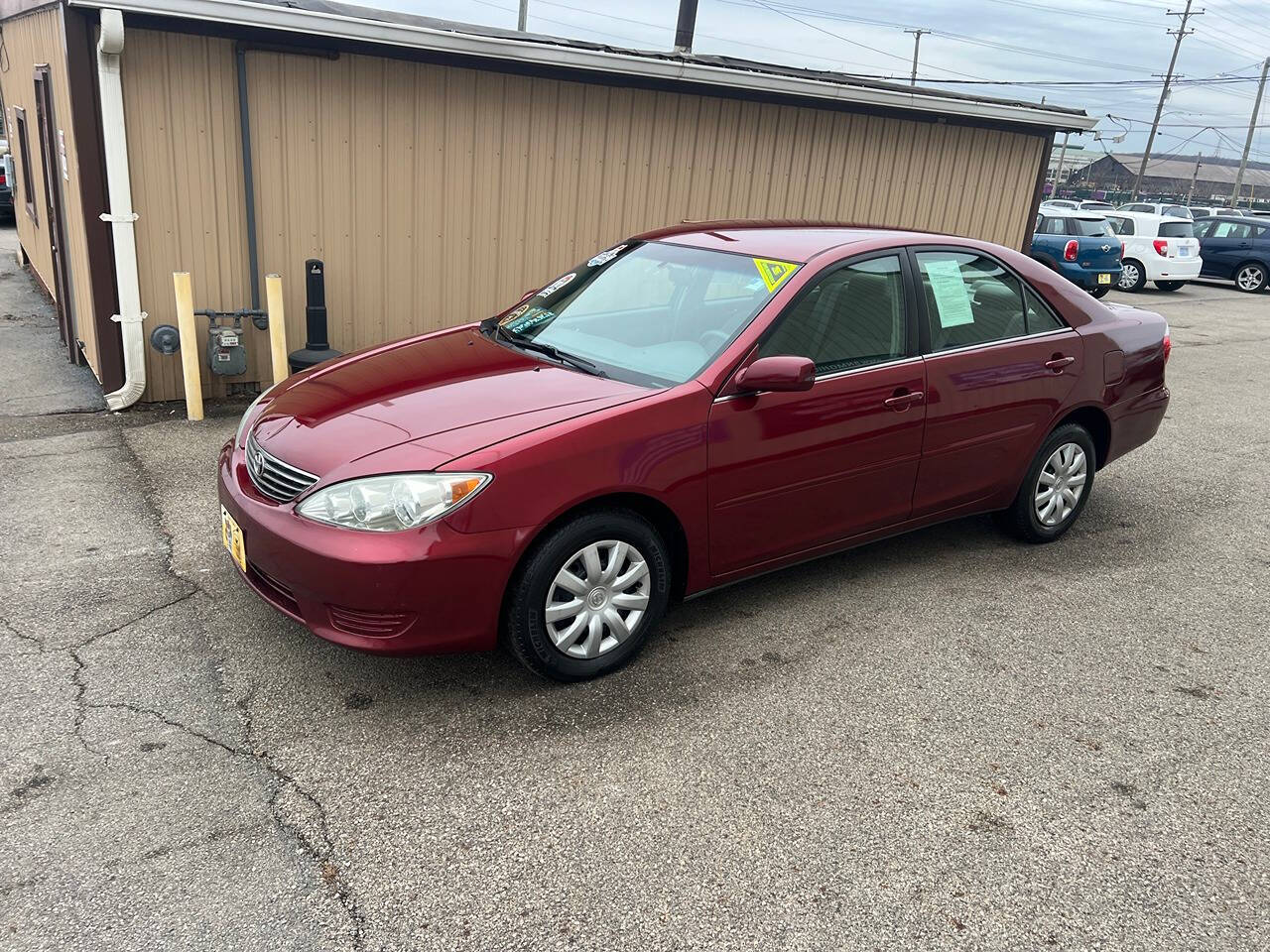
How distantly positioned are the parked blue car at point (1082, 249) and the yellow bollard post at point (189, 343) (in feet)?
46.4

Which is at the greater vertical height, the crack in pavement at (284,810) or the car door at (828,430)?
the car door at (828,430)

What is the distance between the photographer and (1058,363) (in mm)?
4875

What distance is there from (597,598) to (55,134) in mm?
6213

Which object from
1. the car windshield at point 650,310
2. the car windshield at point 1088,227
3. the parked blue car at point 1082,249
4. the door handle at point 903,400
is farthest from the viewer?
the car windshield at point 1088,227

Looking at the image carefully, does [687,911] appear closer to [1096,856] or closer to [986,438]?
[1096,856]

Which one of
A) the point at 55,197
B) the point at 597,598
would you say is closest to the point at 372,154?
the point at 55,197

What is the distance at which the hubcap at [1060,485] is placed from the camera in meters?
5.10

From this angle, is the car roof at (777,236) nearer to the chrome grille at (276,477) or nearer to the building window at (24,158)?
the chrome grille at (276,477)

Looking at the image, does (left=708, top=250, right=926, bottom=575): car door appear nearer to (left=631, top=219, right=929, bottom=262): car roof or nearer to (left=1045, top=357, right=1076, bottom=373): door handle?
(left=631, top=219, right=929, bottom=262): car roof

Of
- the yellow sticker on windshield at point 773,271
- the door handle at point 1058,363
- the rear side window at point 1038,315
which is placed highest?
the yellow sticker on windshield at point 773,271

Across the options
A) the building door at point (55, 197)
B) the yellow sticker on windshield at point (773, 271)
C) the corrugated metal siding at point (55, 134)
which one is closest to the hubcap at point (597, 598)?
the yellow sticker on windshield at point (773, 271)

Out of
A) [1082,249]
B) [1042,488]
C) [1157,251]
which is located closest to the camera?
[1042,488]

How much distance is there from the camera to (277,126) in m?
6.82

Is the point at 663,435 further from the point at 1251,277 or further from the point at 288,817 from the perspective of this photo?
the point at 1251,277
